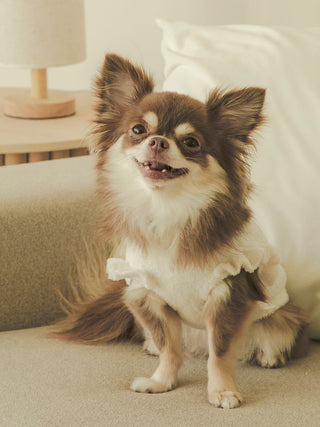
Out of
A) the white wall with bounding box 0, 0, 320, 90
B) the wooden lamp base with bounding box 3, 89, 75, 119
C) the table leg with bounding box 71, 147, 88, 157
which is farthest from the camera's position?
the white wall with bounding box 0, 0, 320, 90

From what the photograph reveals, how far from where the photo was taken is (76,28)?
6.51 ft

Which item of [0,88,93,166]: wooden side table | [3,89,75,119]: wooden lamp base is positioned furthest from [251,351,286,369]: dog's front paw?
[3,89,75,119]: wooden lamp base

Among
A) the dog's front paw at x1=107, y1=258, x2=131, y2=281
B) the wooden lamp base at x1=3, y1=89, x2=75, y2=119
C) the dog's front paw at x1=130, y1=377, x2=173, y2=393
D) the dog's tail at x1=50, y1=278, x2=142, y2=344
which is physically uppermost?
the wooden lamp base at x1=3, y1=89, x2=75, y2=119

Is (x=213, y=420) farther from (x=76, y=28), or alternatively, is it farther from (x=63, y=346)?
(x=76, y=28)

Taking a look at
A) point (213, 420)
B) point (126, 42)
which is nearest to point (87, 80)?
point (126, 42)

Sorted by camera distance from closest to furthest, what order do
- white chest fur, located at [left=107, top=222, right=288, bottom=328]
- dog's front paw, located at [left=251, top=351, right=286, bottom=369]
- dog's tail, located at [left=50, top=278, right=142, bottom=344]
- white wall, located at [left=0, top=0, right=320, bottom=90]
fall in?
white chest fur, located at [left=107, top=222, right=288, bottom=328], dog's front paw, located at [left=251, top=351, right=286, bottom=369], dog's tail, located at [left=50, top=278, right=142, bottom=344], white wall, located at [left=0, top=0, right=320, bottom=90]

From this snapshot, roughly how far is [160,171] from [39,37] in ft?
3.32

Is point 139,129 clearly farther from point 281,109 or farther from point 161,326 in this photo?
point 281,109

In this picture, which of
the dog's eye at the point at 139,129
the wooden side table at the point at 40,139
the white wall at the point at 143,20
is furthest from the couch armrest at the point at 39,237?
the white wall at the point at 143,20

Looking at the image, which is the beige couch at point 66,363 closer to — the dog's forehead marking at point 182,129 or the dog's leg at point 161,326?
the dog's leg at point 161,326

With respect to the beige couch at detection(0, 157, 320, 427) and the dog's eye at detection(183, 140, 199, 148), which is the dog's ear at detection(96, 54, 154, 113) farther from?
the beige couch at detection(0, 157, 320, 427)

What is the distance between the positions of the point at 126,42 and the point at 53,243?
1257 mm

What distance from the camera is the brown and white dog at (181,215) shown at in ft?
3.62

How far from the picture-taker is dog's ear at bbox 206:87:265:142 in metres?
1.13
